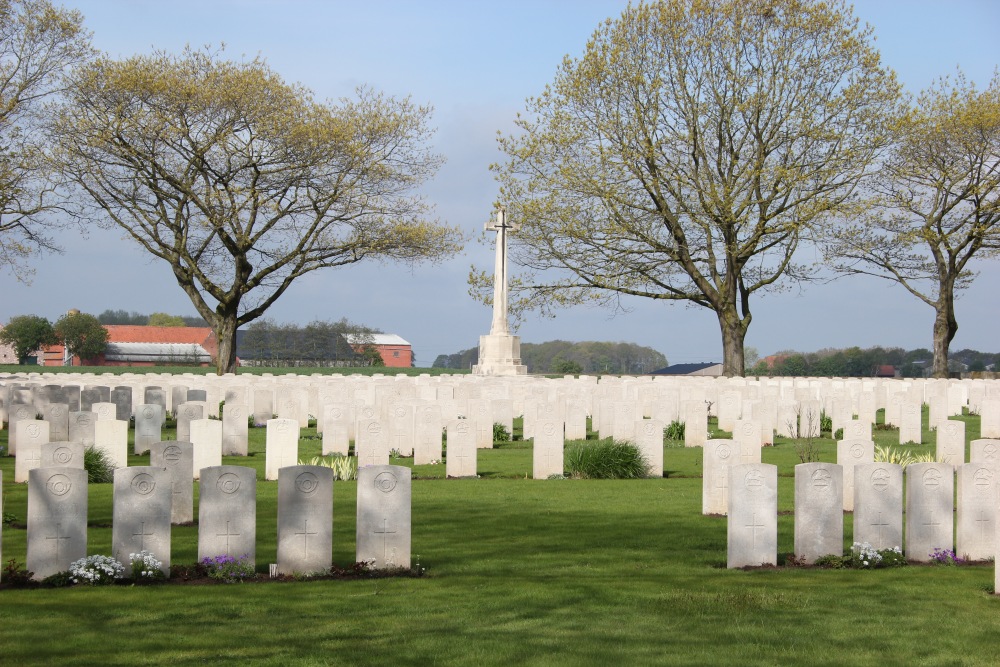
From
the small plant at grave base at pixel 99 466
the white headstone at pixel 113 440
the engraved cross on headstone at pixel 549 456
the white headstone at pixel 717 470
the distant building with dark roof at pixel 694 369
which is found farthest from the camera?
the distant building with dark roof at pixel 694 369

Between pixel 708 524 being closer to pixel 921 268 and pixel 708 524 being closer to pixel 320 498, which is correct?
pixel 320 498

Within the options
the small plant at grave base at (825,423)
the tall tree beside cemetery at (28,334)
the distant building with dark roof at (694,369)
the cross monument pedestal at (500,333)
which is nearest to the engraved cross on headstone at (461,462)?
the small plant at grave base at (825,423)

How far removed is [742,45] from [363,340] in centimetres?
5958

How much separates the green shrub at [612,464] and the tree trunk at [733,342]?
2002 cm

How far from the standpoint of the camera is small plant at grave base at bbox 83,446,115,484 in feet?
44.8

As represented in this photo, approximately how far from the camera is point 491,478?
14.8 meters

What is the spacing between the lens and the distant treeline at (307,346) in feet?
272

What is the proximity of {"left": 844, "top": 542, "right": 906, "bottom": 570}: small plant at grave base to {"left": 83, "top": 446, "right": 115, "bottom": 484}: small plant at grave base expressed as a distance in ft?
29.8

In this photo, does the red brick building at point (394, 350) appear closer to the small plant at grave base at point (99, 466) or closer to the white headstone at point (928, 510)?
the small plant at grave base at point (99, 466)

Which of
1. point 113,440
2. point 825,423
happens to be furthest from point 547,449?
point 825,423

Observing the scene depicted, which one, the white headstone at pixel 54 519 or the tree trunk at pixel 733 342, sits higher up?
the tree trunk at pixel 733 342

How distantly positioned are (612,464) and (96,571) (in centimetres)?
839

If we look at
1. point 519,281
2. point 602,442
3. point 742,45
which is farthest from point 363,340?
point 602,442

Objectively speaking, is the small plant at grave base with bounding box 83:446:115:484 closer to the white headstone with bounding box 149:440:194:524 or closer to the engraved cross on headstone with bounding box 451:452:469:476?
the white headstone with bounding box 149:440:194:524
